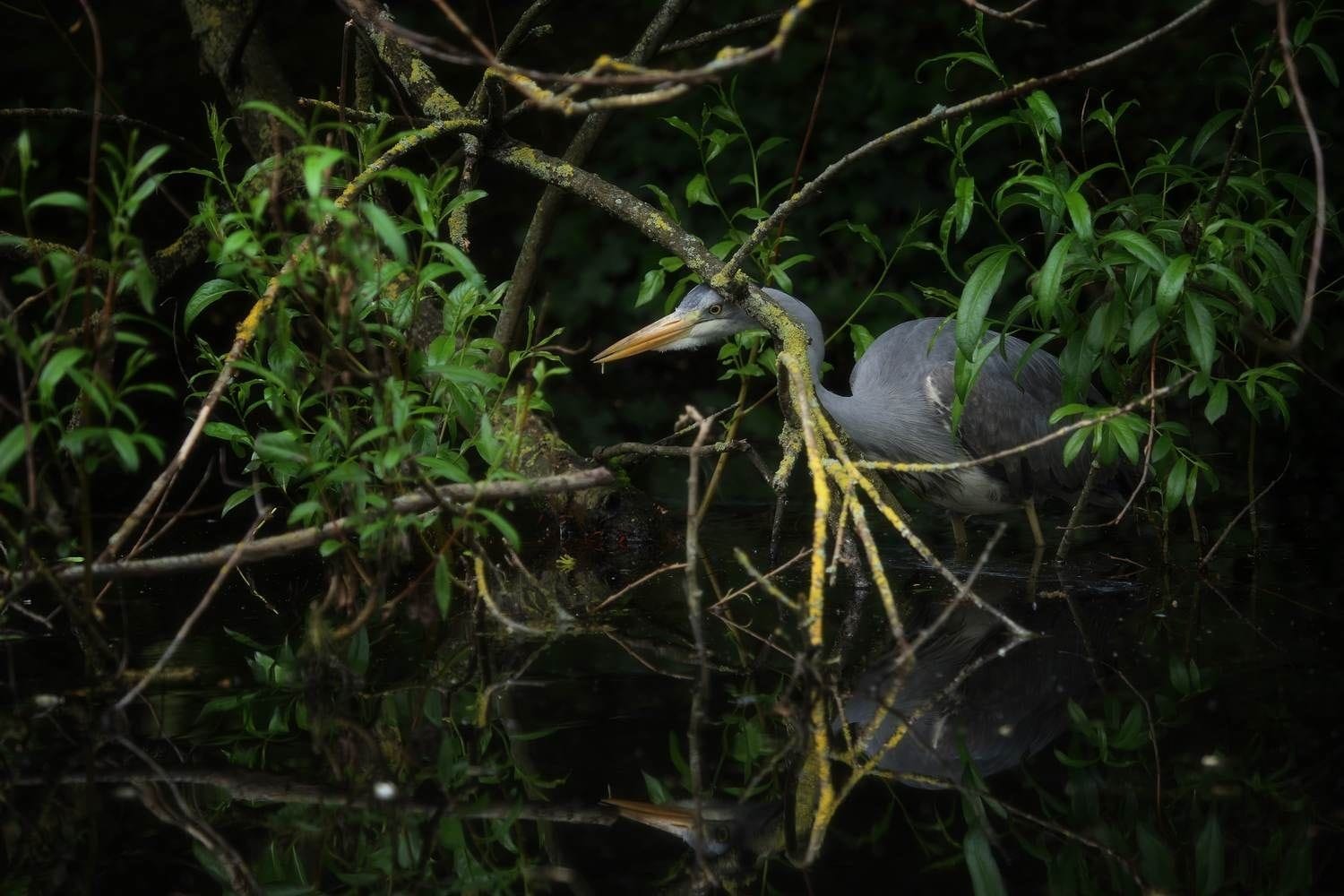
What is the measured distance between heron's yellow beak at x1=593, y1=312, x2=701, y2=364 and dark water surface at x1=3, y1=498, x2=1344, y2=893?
0.92 m

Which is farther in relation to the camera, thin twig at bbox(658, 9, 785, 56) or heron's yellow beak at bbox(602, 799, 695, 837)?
thin twig at bbox(658, 9, 785, 56)

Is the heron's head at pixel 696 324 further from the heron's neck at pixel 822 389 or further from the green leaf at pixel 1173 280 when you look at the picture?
the green leaf at pixel 1173 280

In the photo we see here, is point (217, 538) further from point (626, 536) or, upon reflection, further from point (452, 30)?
point (452, 30)

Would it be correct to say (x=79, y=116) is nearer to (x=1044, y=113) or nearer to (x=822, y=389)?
(x=822, y=389)

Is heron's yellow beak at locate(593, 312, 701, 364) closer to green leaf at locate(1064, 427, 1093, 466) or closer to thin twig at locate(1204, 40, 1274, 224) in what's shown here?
green leaf at locate(1064, 427, 1093, 466)

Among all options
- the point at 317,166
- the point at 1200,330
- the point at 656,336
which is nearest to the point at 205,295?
the point at 317,166

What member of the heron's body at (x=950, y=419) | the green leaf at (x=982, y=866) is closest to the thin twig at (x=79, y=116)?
the heron's body at (x=950, y=419)

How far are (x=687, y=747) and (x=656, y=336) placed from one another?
209 centimetres

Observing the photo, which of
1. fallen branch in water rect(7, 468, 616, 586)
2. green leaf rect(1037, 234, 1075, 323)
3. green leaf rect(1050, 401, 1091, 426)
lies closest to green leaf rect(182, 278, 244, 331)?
fallen branch in water rect(7, 468, 616, 586)

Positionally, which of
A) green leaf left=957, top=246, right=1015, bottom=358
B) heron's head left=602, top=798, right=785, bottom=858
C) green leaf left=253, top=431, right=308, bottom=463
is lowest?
heron's head left=602, top=798, right=785, bottom=858

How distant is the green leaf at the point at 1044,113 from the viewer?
3479 mm

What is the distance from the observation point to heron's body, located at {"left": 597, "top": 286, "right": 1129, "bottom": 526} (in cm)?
492

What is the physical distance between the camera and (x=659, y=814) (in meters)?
2.61

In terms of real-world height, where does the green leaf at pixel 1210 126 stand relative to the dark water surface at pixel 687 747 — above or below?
above
